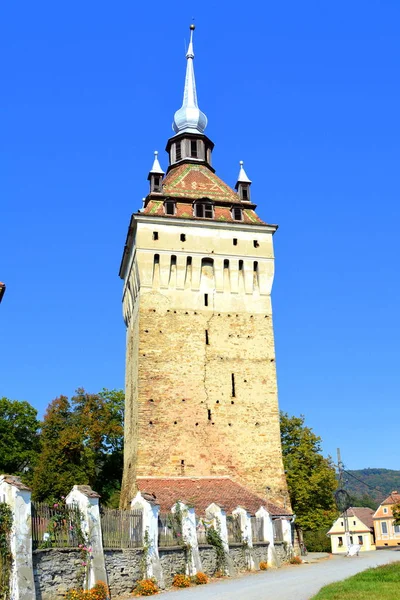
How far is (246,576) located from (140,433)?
9755 millimetres

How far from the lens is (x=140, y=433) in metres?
29.7

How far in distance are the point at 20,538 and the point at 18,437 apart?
112 ft

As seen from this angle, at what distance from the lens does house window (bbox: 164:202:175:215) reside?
34.3 m

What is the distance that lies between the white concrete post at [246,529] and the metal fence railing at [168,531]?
4.29m

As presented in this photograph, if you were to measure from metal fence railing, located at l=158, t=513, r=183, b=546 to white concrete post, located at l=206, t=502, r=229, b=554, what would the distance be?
2315mm

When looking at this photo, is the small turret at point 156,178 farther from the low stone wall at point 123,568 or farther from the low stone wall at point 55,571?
the low stone wall at point 55,571

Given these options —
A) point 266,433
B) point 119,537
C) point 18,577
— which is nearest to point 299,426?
point 266,433

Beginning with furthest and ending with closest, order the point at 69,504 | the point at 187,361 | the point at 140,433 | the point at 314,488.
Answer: the point at 314,488
the point at 187,361
the point at 140,433
the point at 69,504

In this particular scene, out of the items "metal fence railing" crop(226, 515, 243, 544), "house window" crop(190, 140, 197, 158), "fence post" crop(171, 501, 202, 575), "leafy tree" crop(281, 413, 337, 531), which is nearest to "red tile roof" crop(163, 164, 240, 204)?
"house window" crop(190, 140, 197, 158)

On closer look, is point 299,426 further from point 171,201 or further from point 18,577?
point 18,577

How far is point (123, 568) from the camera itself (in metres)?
17.2

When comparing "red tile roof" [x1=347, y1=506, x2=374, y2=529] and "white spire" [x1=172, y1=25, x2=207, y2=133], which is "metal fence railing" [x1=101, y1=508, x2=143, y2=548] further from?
"red tile roof" [x1=347, y1=506, x2=374, y2=529]

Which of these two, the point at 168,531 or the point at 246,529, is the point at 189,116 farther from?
the point at 168,531

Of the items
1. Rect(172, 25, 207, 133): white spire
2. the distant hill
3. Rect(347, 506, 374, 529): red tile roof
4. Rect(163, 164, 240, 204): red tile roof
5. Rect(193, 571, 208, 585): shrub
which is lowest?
Rect(193, 571, 208, 585): shrub
